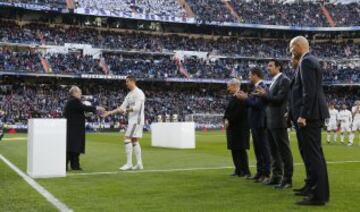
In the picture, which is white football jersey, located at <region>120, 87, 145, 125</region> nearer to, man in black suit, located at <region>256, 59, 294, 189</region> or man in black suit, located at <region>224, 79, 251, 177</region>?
man in black suit, located at <region>224, 79, 251, 177</region>

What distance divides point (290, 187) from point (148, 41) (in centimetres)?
5391

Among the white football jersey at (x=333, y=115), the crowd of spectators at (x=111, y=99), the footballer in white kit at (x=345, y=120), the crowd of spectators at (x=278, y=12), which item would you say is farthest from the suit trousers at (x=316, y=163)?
the crowd of spectators at (x=278, y=12)

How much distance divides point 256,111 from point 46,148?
4.46 meters

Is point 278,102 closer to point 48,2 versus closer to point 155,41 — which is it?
point 48,2

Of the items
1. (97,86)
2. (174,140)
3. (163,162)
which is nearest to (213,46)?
(97,86)

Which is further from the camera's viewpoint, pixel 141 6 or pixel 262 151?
pixel 141 6

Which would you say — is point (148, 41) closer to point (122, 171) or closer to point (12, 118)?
point (12, 118)

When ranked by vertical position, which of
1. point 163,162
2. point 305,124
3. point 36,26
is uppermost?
point 36,26

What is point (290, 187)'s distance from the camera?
30.5 feet

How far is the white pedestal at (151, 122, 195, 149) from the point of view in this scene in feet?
74.4

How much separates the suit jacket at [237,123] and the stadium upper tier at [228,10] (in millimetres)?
46818

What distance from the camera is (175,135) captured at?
75.6ft

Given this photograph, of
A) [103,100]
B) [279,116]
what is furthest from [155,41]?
[279,116]

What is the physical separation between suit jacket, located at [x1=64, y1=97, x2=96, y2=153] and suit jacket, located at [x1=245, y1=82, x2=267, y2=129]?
14.1 ft
